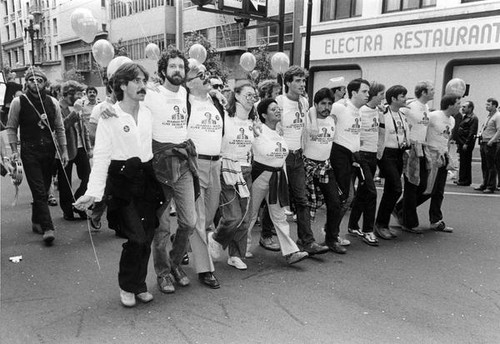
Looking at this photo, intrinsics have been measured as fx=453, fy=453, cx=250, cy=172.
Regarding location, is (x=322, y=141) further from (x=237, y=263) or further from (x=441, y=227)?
(x=441, y=227)

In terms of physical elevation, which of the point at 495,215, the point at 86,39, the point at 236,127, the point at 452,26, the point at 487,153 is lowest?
the point at 495,215

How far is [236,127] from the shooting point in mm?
4223

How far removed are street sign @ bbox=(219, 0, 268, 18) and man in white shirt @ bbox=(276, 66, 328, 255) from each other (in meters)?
6.00

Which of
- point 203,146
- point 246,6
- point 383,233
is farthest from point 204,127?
point 246,6

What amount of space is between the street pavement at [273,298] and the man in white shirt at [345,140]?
719mm

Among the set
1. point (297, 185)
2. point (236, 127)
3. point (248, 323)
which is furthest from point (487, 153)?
point (248, 323)

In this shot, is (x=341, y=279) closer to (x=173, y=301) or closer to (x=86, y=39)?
(x=173, y=301)

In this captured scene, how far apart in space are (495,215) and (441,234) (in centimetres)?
165

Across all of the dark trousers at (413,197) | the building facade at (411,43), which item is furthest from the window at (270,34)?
the dark trousers at (413,197)

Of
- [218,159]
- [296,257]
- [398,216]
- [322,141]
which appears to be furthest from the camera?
[398,216]

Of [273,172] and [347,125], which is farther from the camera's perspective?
[347,125]

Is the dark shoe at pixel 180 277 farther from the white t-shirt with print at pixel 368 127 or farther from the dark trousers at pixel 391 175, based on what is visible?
the dark trousers at pixel 391 175

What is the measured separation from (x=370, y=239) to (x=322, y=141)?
1400 millimetres

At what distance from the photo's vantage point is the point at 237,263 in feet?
Result: 14.9
